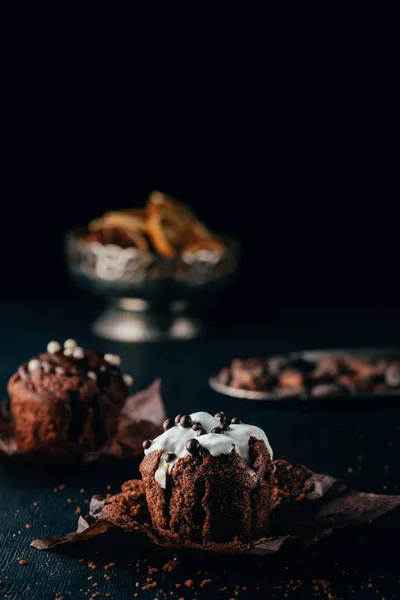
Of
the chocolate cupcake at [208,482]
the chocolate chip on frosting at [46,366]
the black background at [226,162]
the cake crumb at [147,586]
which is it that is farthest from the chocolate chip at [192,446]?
the black background at [226,162]

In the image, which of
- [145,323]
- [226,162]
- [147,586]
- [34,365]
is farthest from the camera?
[226,162]

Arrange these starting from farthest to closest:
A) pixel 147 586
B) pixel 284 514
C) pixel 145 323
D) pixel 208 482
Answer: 1. pixel 145 323
2. pixel 284 514
3. pixel 208 482
4. pixel 147 586

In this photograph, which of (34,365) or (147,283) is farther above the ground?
(147,283)

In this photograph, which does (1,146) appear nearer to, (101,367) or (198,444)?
(101,367)

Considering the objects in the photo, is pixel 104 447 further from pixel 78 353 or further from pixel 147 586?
pixel 147 586

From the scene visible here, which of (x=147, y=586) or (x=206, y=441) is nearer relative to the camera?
(x=147, y=586)

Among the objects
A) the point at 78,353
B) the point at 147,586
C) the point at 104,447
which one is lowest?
the point at 147,586

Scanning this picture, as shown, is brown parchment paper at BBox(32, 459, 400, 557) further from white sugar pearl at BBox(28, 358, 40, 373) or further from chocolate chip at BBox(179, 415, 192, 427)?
white sugar pearl at BBox(28, 358, 40, 373)

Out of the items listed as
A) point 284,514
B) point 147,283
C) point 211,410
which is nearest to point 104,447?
point 211,410
